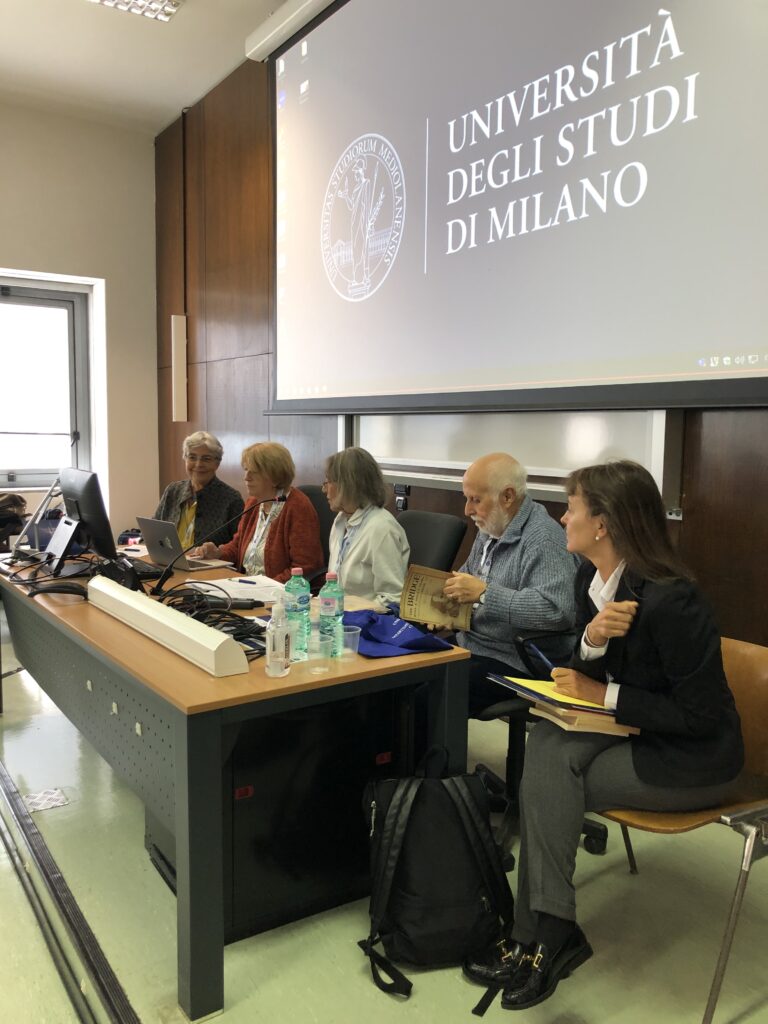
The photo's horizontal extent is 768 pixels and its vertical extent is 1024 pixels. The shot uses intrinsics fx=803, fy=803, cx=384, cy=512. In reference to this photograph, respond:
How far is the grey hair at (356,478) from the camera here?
2803 millimetres

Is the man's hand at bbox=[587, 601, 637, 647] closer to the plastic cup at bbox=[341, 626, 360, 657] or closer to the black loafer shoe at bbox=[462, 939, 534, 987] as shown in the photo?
the plastic cup at bbox=[341, 626, 360, 657]

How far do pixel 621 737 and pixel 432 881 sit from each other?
0.52m

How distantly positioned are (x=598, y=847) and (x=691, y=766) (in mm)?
779

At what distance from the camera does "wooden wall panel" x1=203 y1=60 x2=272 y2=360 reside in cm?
483

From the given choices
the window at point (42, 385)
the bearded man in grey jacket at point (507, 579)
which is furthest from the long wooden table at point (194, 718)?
the window at point (42, 385)

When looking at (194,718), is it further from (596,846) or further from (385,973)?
(596,846)

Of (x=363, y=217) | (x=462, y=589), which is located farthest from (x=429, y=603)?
(x=363, y=217)

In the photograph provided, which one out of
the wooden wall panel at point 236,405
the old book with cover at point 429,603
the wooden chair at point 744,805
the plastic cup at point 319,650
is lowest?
the wooden chair at point 744,805

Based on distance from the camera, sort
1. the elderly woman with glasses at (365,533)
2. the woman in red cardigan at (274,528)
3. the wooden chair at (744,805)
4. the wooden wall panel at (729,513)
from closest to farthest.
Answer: the wooden chair at (744,805) < the wooden wall panel at (729,513) < the elderly woman with glasses at (365,533) < the woman in red cardigan at (274,528)

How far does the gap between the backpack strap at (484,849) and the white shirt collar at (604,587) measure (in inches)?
20.6

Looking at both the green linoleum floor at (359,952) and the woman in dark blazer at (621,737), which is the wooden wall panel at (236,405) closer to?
the green linoleum floor at (359,952)

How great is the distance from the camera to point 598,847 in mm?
2289

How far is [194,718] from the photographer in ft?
5.19

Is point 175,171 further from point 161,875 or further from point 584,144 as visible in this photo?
point 161,875
